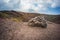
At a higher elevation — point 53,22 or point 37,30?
point 53,22

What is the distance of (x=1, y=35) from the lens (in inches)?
79.4

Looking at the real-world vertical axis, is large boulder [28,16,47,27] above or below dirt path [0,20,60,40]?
above

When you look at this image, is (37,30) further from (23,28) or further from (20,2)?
(20,2)

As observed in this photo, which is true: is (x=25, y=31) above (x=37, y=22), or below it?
below

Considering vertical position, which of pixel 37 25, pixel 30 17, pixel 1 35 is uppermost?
pixel 30 17

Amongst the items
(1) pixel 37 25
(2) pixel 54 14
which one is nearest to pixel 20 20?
(1) pixel 37 25

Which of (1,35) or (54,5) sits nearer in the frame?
(1,35)

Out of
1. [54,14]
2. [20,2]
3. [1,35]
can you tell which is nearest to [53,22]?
[54,14]

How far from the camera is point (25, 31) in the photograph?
2.04 meters

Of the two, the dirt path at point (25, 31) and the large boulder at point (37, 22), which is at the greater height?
the large boulder at point (37, 22)

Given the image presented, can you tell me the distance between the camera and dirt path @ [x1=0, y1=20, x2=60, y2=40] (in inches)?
79.1

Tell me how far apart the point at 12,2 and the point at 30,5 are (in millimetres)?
312

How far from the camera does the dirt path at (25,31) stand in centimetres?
201

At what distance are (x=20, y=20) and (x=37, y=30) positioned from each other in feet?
1.07
